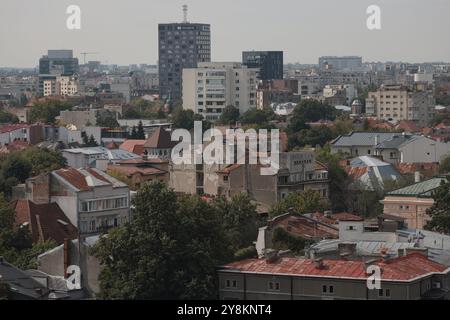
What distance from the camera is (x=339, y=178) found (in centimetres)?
3806

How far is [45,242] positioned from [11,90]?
105711 mm

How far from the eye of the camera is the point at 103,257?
74.1 feet

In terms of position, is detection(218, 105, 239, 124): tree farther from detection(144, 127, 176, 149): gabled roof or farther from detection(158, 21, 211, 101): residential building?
detection(158, 21, 211, 101): residential building

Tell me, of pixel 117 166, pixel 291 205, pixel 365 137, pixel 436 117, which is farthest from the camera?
pixel 436 117

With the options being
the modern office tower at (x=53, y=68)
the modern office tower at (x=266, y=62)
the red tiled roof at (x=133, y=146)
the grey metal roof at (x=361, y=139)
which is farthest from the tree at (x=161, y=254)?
the modern office tower at (x=266, y=62)

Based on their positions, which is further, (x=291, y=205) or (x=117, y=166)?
(x=117, y=166)

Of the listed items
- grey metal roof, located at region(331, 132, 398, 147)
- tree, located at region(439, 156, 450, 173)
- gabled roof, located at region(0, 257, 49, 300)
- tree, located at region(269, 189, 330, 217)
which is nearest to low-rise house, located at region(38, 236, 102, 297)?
gabled roof, located at region(0, 257, 49, 300)

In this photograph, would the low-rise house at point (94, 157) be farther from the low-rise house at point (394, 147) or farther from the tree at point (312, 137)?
the tree at point (312, 137)

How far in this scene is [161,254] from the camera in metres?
22.2

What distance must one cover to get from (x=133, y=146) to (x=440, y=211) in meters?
22.3

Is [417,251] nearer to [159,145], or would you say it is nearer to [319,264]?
[319,264]

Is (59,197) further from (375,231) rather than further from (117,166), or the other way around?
(117,166)
